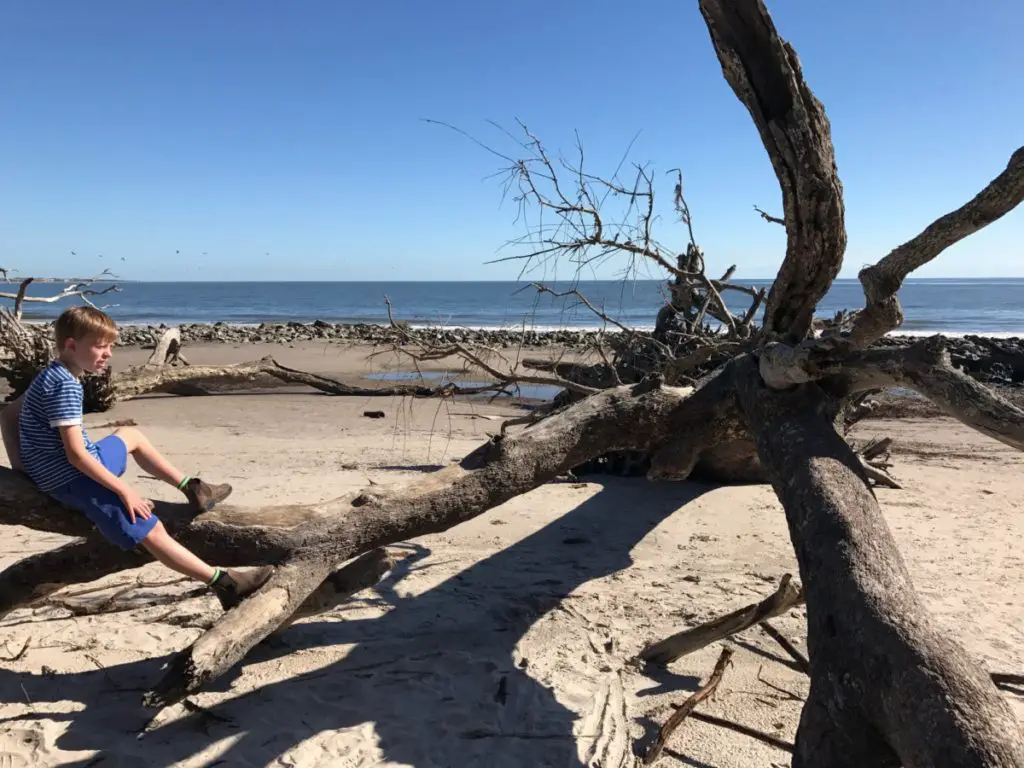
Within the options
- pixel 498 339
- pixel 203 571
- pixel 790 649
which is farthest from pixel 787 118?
pixel 498 339

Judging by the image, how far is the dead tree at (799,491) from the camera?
7.22 feet

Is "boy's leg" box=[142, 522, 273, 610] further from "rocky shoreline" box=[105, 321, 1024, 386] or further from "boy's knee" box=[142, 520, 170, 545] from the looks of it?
"rocky shoreline" box=[105, 321, 1024, 386]

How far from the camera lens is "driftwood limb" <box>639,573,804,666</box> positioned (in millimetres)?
3331

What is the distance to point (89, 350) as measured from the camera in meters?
2.98

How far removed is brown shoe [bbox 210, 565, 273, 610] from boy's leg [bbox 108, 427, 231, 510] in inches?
13.3

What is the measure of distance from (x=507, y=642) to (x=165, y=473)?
1.92 m

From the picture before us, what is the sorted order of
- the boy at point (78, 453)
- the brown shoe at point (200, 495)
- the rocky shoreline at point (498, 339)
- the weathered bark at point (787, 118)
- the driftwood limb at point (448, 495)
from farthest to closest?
the rocky shoreline at point (498, 339), the weathered bark at point (787, 118), the brown shoe at point (200, 495), the boy at point (78, 453), the driftwood limb at point (448, 495)

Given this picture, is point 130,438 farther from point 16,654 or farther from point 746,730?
point 746,730

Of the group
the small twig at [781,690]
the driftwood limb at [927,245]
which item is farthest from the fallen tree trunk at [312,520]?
the small twig at [781,690]

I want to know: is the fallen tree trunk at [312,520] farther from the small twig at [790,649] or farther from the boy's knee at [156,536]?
the small twig at [790,649]

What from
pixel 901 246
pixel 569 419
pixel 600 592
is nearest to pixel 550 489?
pixel 600 592

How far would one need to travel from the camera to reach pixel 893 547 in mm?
2758

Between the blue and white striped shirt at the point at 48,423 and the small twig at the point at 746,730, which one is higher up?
the blue and white striped shirt at the point at 48,423

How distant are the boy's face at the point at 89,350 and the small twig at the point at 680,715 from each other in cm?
266
